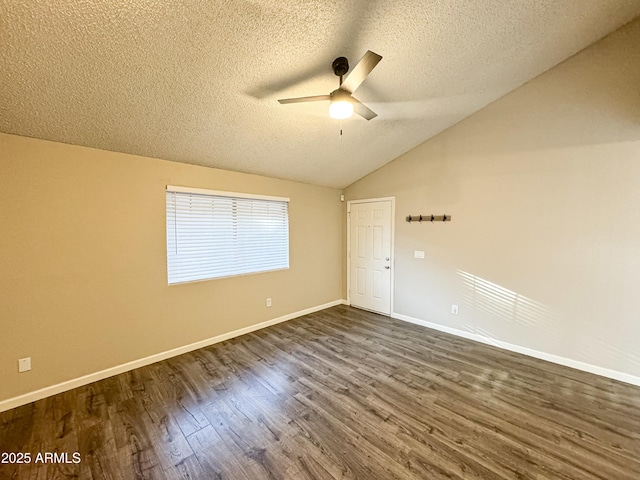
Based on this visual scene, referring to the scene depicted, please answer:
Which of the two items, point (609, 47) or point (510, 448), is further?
point (609, 47)

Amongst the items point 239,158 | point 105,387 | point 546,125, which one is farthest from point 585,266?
point 105,387

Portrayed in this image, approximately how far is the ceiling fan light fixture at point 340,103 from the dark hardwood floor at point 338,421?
246 centimetres

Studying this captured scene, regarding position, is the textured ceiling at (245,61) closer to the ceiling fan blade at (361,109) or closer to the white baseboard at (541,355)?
the ceiling fan blade at (361,109)

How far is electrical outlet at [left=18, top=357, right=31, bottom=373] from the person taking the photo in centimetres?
226

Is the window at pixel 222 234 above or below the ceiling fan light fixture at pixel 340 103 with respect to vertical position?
below

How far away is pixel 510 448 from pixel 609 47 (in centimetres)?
390

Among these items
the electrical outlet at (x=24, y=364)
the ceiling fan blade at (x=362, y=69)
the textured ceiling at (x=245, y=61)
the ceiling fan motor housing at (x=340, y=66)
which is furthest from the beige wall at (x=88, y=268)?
the ceiling fan blade at (x=362, y=69)

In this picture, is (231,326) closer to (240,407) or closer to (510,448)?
(240,407)

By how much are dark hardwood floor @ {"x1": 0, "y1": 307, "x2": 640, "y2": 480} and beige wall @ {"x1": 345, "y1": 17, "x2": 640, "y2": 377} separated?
1.75 feet

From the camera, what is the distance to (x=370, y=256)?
476cm

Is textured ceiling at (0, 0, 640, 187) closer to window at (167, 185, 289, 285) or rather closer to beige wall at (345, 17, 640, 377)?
beige wall at (345, 17, 640, 377)

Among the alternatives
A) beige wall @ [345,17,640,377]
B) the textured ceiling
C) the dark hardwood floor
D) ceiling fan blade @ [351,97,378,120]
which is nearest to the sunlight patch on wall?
beige wall @ [345,17,640,377]

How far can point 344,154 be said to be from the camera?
3.83m

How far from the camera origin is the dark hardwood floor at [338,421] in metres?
1.64
